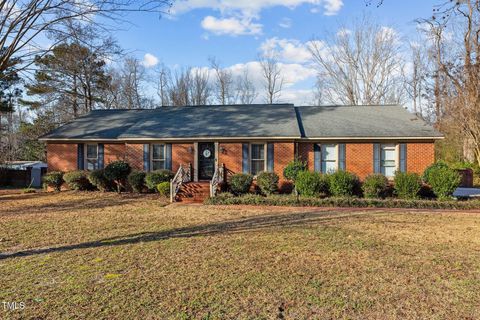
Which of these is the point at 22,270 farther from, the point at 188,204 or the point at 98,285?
the point at 188,204

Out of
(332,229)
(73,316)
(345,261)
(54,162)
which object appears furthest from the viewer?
(54,162)

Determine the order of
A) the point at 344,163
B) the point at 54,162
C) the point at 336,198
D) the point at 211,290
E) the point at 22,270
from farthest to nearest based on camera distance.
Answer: the point at 54,162 → the point at 344,163 → the point at 336,198 → the point at 22,270 → the point at 211,290

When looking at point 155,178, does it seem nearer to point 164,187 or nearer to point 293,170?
point 164,187

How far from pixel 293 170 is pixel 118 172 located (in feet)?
27.5

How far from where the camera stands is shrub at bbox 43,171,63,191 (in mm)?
17281

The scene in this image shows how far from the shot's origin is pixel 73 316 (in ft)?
12.2

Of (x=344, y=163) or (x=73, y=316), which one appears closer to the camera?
(x=73, y=316)

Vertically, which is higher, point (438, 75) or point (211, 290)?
point (438, 75)

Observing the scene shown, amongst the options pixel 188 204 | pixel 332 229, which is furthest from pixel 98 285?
pixel 188 204

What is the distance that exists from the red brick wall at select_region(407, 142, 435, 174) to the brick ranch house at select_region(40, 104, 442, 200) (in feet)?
0.13

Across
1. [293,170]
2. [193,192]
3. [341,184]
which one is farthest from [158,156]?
[341,184]

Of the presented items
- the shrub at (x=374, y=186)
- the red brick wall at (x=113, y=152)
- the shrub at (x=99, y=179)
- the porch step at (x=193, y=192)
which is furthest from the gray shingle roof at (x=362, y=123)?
the shrub at (x=99, y=179)

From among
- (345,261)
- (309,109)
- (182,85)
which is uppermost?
(182,85)

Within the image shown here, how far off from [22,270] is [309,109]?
16.9m
